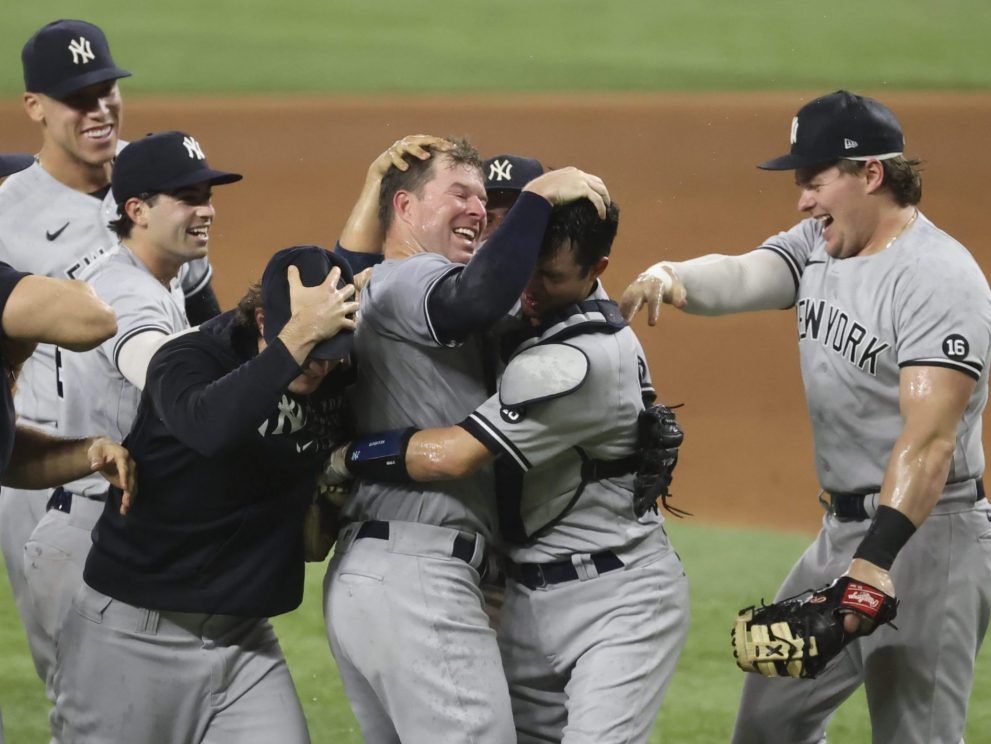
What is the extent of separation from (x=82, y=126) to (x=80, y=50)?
11.4 inches

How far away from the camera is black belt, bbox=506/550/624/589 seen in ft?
11.8

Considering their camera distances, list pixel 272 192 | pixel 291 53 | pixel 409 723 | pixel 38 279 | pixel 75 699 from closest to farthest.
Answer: pixel 38 279 < pixel 409 723 < pixel 75 699 < pixel 272 192 < pixel 291 53

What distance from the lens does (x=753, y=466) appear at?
7.91 metres

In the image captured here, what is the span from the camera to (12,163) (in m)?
4.78

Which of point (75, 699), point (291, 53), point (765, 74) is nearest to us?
point (75, 699)

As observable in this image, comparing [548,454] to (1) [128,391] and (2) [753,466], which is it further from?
(2) [753,466]

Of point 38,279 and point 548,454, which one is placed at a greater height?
point 38,279

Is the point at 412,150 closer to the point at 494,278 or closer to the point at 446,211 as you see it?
the point at 446,211

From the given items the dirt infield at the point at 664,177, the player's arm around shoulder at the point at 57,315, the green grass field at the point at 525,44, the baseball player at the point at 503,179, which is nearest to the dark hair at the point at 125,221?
the baseball player at the point at 503,179

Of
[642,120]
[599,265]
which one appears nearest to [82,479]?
[599,265]

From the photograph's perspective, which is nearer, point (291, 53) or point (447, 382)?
point (447, 382)

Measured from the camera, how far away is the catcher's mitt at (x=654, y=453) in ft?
11.6

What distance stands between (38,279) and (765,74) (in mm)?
11861

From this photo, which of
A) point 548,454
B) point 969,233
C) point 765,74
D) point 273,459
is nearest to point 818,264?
point 548,454
